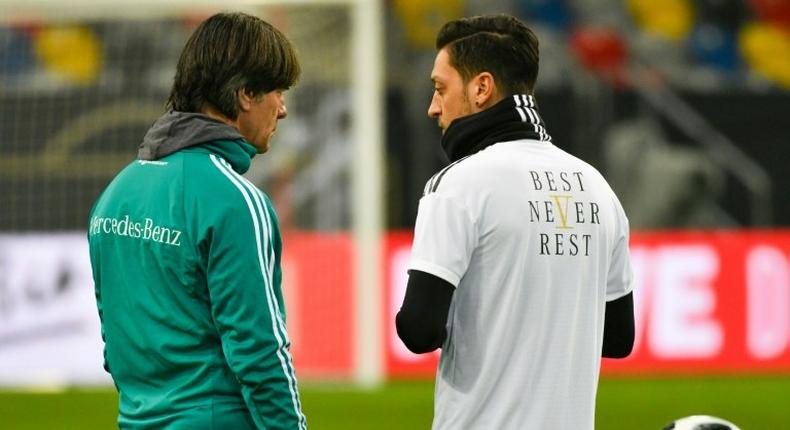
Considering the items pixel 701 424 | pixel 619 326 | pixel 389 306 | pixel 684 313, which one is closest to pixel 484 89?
pixel 619 326

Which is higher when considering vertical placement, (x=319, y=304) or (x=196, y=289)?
(x=196, y=289)

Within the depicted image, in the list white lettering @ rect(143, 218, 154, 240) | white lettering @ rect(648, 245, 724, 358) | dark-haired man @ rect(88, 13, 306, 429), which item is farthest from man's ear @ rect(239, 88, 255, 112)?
white lettering @ rect(648, 245, 724, 358)

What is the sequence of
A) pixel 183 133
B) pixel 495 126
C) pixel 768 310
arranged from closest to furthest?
pixel 183 133 < pixel 495 126 < pixel 768 310

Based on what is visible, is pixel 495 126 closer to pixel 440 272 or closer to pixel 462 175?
pixel 462 175

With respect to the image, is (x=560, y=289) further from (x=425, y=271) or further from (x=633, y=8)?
(x=633, y=8)

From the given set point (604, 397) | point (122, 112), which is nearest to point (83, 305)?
point (122, 112)

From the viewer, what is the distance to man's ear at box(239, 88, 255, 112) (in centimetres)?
288

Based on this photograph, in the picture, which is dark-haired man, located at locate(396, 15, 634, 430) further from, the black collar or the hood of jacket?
the hood of jacket

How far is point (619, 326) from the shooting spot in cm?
327

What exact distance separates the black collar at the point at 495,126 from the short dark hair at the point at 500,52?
0.04 metres

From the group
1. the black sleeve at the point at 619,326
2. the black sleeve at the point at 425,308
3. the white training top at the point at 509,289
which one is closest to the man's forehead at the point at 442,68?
the white training top at the point at 509,289

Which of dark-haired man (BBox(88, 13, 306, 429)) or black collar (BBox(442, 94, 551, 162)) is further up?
black collar (BBox(442, 94, 551, 162))

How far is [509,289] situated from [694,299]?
8.42 m

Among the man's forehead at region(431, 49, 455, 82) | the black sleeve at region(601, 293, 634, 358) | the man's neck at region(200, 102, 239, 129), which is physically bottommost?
the black sleeve at region(601, 293, 634, 358)
